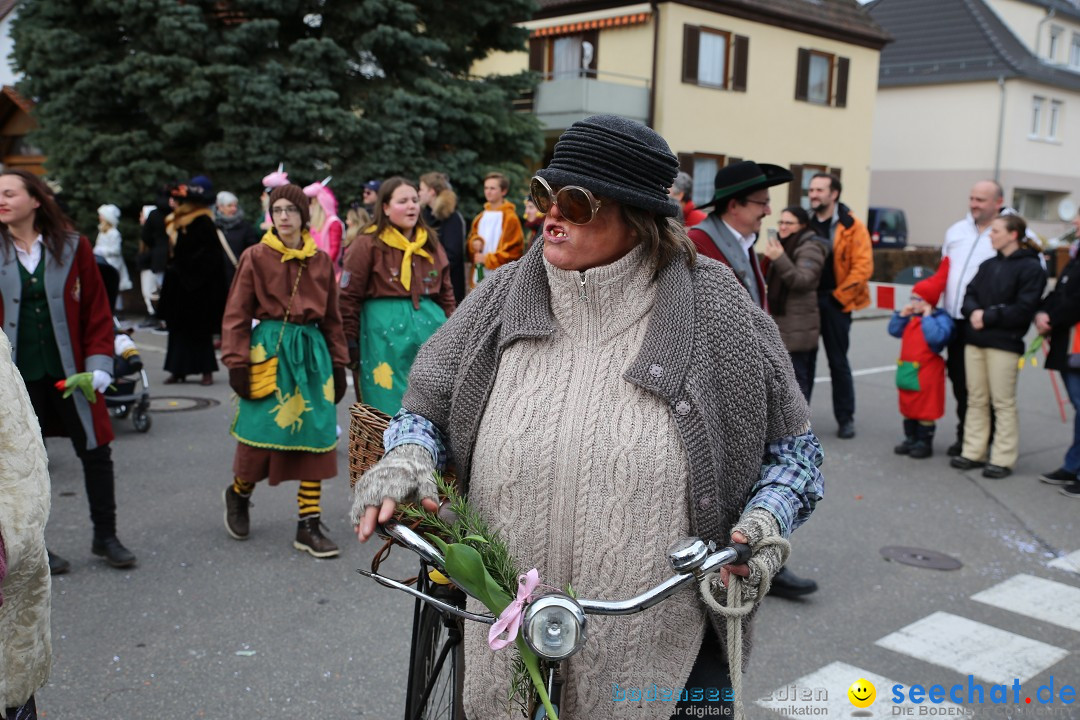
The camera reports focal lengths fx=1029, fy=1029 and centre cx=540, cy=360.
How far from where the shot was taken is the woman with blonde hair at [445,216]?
9656 mm

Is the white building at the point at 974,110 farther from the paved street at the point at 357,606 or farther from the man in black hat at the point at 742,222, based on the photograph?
the man in black hat at the point at 742,222

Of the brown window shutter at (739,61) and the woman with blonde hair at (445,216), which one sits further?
the brown window shutter at (739,61)

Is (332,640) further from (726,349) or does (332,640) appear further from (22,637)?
(726,349)

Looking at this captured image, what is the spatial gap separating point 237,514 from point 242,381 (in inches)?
31.0

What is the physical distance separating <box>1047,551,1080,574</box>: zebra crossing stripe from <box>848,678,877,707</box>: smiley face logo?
2113 mm

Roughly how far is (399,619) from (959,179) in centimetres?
3669

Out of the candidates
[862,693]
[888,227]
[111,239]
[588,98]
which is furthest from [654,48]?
[862,693]

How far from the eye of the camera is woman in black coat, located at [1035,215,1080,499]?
719cm

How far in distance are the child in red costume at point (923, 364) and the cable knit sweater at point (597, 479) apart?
6263 mm

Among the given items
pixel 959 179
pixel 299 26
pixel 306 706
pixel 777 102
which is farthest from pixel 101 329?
pixel 959 179

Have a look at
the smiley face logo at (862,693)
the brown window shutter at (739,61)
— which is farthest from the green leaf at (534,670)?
the brown window shutter at (739,61)

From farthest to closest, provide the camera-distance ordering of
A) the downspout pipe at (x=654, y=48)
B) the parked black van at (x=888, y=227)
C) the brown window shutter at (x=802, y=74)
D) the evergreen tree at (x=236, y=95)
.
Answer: the parked black van at (x=888, y=227) < the brown window shutter at (x=802, y=74) < the downspout pipe at (x=654, y=48) < the evergreen tree at (x=236, y=95)

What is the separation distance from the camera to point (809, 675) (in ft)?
13.8

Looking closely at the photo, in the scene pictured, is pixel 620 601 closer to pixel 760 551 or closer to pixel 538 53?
pixel 760 551
